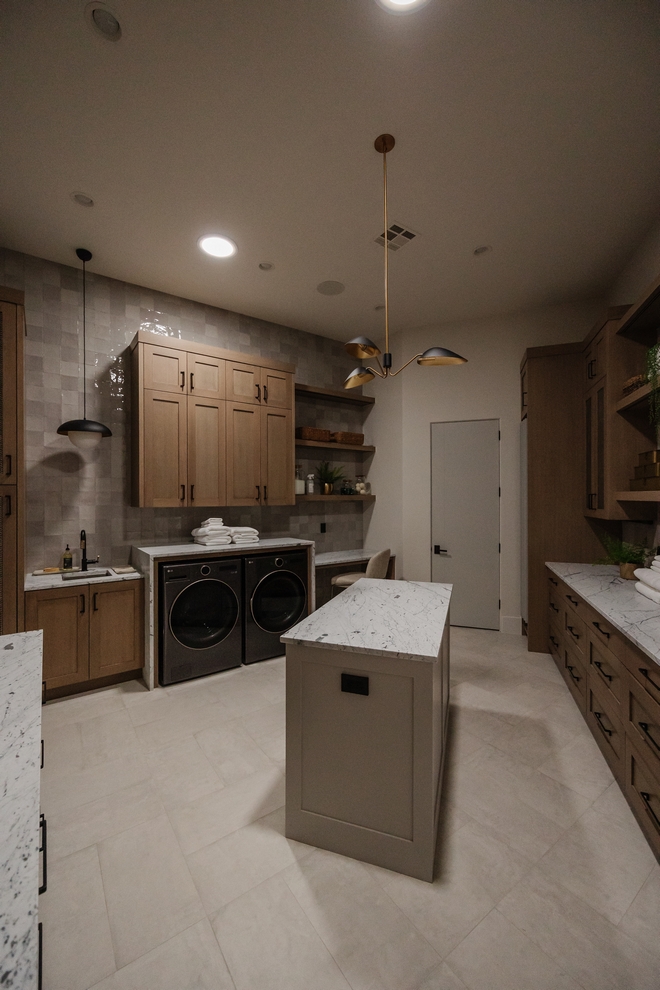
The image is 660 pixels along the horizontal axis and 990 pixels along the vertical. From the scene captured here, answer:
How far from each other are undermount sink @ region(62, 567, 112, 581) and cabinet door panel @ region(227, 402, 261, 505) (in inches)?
43.7

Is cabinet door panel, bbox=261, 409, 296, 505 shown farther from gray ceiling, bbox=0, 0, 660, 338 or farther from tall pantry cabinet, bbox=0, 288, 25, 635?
tall pantry cabinet, bbox=0, 288, 25, 635

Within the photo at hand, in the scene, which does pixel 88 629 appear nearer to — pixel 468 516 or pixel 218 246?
pixel 218 246

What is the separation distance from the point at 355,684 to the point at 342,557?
301 cm

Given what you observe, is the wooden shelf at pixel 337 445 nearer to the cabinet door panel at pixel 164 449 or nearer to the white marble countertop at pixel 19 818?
the cabinet door panel at pixel 164 449

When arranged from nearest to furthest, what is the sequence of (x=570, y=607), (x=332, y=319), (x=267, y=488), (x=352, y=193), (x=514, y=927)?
(x=514, y=927), (x=352, y=193), (x=570, y=607), (x=267, y=488), (x=332, y=319)

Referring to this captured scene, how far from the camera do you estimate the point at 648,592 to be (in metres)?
2.43

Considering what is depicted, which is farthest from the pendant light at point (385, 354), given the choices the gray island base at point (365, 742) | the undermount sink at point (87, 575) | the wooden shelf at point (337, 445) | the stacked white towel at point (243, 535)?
the undermount sink at point (87, 575)

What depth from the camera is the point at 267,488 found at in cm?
409

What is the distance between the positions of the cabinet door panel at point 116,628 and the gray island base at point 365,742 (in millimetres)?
1997

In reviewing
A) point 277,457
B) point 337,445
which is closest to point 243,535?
point 277,457

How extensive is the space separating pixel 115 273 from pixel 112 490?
69.3 inches

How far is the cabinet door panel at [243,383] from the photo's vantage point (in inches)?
150

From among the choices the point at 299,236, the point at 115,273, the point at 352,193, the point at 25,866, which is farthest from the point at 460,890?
the point at 115,273

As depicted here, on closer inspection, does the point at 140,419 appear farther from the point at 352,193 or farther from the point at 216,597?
the point at 352,193
